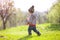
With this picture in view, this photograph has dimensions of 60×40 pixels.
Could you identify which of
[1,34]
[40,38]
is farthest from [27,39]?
[1,34]

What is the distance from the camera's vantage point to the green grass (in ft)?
8.70

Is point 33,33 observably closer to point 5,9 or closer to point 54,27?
point 54,27

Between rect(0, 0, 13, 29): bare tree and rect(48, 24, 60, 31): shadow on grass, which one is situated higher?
rect(0, 0, 13, 29): bare tree

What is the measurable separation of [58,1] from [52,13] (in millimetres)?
186

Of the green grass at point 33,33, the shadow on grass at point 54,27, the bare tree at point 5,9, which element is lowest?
the green grass at point 33,33

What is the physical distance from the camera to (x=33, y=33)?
2.67 meters

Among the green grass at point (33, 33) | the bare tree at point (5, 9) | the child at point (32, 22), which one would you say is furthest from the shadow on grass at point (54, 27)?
the bare tree at point (5, 9)

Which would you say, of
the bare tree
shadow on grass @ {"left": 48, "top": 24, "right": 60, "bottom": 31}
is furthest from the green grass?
the bare tree

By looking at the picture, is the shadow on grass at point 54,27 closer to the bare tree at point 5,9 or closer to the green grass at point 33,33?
the green grass at point 33,33

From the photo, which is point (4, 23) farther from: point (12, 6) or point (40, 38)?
point (40, 38)

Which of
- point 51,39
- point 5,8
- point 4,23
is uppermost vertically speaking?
point 5,8

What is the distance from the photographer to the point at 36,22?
268 centimetres

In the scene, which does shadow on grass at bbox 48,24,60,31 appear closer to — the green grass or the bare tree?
the green grass

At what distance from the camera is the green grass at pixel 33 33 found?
2.65 meters
